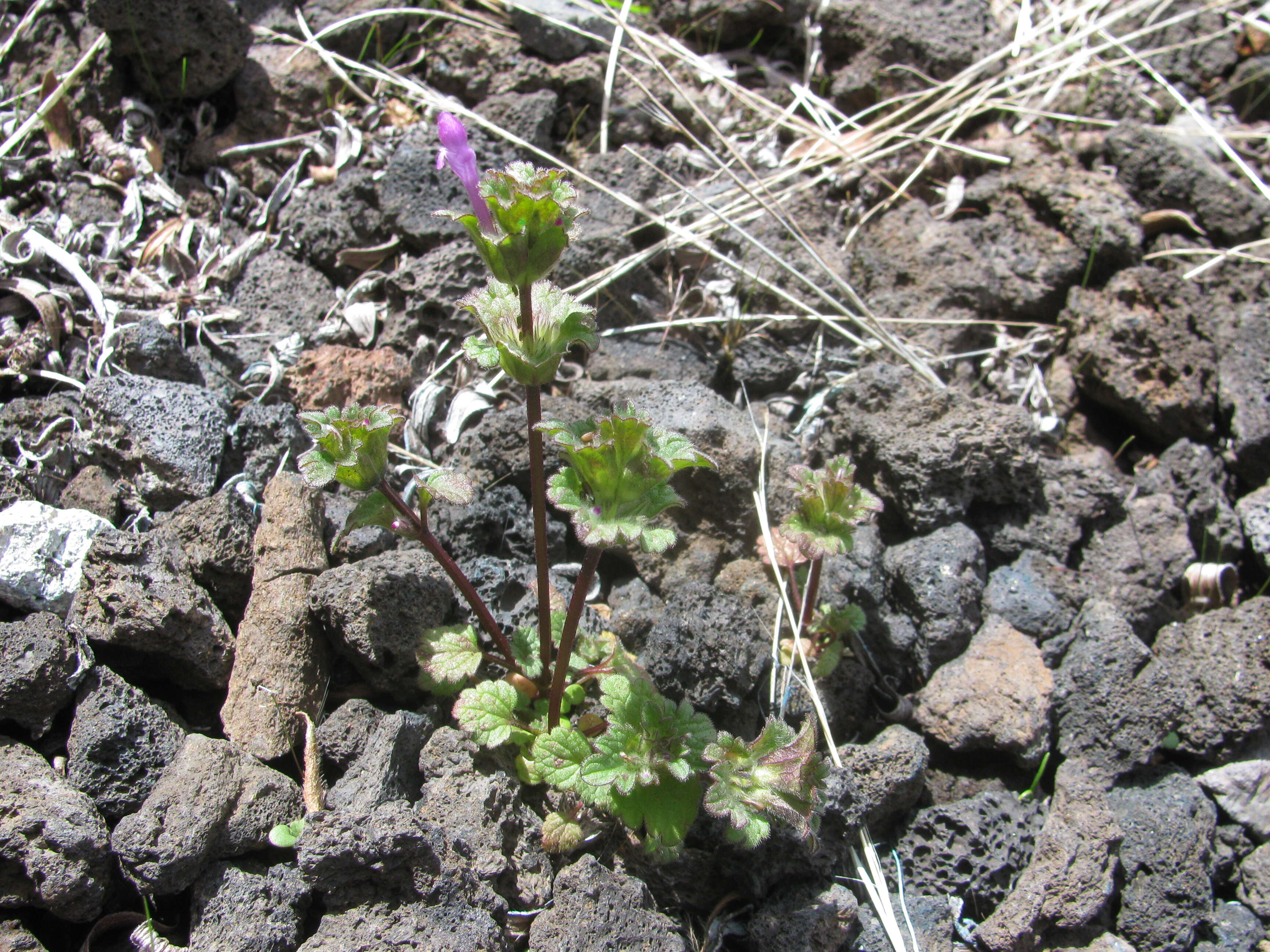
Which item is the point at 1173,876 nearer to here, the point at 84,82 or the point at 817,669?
the point at 817,669

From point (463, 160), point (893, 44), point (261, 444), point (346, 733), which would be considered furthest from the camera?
point (893, 44)

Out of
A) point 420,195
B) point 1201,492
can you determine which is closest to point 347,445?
point 420,195

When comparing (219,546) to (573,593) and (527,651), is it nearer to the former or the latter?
(527,651)

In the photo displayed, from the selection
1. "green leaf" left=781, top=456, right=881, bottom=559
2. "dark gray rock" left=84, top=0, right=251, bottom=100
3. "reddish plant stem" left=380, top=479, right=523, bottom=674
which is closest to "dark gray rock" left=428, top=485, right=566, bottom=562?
"reddish plant stem" left=380, top=479, right=523, bottom=674

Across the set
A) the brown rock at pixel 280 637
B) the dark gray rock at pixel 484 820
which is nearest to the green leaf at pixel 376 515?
the brown rock at pixel 280 637

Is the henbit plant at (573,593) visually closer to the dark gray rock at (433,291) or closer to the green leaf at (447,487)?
the green leaf at (447,487)

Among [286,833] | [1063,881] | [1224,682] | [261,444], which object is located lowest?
[1063,881]

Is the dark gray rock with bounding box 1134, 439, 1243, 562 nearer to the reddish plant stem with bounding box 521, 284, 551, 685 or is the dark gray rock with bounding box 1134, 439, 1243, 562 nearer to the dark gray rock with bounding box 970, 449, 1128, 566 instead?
the dark gray rock with bounding box 970, 449, 1128, 566

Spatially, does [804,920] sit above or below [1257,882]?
above
